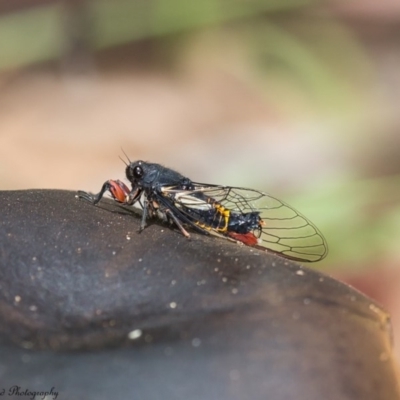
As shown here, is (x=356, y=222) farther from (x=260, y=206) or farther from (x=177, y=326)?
(x=177, y=326)

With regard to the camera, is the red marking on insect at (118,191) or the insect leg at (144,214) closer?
the insect leg at (144,214)

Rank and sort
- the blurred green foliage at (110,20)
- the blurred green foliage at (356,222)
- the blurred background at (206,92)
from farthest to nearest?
the blurred green foliage at (110,20) → the blurred background at (206,92) → the blurred green foliage at (356,222)

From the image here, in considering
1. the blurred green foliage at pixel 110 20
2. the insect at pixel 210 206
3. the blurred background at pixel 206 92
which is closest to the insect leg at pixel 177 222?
the insect at pixel 210 206

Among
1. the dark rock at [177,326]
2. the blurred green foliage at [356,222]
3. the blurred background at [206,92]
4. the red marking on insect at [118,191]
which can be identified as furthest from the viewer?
the blurred background at [206,92]

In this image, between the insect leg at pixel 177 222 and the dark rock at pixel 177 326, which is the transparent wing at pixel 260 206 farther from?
the dark rock at pixel 177 326

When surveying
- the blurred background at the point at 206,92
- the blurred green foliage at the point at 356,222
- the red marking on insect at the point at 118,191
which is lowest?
the red marking on insect at the point at 118,191

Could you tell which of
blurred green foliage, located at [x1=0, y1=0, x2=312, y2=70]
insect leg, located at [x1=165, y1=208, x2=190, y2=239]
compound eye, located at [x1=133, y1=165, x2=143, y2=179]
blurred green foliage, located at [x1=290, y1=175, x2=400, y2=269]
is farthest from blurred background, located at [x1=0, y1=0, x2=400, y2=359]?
insect leg, located at [x1=165, y1=208, x2=190, y2=239]

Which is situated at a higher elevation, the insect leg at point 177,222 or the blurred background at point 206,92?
the blurred background at point 206,92

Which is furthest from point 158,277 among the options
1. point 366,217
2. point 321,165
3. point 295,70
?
point 295,70
